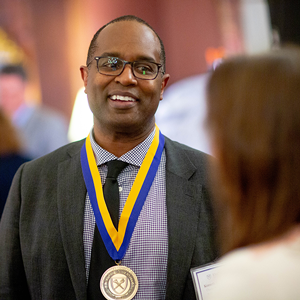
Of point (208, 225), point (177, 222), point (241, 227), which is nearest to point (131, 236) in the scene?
point (177, 222)

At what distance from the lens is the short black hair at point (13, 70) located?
368cm

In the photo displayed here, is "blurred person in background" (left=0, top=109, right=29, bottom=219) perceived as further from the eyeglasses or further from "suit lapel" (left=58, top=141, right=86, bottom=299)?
the eyeglasses

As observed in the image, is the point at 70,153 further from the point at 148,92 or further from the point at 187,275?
the point at 187,275

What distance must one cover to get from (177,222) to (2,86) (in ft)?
9.21

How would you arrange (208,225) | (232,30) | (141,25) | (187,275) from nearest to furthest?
(187,275), (208,225), (141,25), (232,30)

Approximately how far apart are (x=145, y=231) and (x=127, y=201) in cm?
16

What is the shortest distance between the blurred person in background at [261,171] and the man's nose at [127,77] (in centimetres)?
85

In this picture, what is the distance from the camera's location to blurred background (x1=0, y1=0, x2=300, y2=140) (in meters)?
3.57

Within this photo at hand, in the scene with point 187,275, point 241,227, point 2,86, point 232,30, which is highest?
point 232,30

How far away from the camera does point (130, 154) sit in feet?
5.74

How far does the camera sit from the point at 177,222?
1.57 metres

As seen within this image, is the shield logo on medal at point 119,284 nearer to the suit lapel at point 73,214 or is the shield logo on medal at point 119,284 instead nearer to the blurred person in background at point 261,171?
the suit lapel at point 73,214

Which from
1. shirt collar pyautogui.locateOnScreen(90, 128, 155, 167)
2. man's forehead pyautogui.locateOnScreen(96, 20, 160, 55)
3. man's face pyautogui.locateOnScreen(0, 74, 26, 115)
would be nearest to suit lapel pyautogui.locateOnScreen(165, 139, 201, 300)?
shirt collar pyautogui.locateOnScreen(90, 128, 155, 167)

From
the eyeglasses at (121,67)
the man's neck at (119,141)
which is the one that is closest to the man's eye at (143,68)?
the eyeglasses at (121,67)
